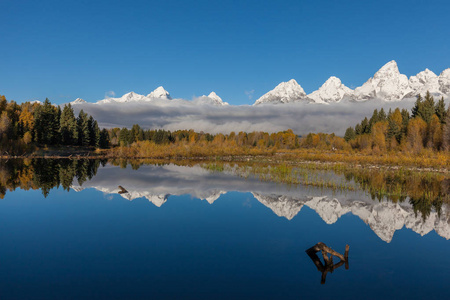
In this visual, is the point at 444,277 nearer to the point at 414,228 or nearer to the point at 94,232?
the point at 414,228

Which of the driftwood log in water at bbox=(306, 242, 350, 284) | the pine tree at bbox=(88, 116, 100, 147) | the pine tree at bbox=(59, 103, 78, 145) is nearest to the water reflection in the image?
the driftwood log in water at bbox=(306, 242, 350, 284)

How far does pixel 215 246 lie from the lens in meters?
12.8

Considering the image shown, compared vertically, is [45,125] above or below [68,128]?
above

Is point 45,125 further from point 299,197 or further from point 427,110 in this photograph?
point 427,110

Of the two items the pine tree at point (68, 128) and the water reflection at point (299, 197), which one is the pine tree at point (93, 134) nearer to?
the pine tree at point (68, 128)

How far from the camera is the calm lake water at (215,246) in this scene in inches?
367

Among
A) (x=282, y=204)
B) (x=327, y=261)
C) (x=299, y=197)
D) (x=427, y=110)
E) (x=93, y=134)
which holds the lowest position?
(x=327, y=261)

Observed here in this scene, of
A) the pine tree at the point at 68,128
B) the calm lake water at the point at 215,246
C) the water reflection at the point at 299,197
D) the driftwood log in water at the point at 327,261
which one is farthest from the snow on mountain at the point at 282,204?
the pine tree at the point at 68,128

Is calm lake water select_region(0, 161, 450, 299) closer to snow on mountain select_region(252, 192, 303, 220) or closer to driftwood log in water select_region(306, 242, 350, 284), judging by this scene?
snow on mountain select_region(252, 192, 303, 220)

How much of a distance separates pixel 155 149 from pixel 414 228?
204 ft

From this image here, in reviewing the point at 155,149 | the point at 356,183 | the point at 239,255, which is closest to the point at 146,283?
the point at 239,255

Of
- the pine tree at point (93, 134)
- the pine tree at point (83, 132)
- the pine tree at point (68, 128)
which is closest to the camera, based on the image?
the pine tree at point (68, 128)

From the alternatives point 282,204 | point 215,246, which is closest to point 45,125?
point 282,204

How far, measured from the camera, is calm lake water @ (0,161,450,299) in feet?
30.6
